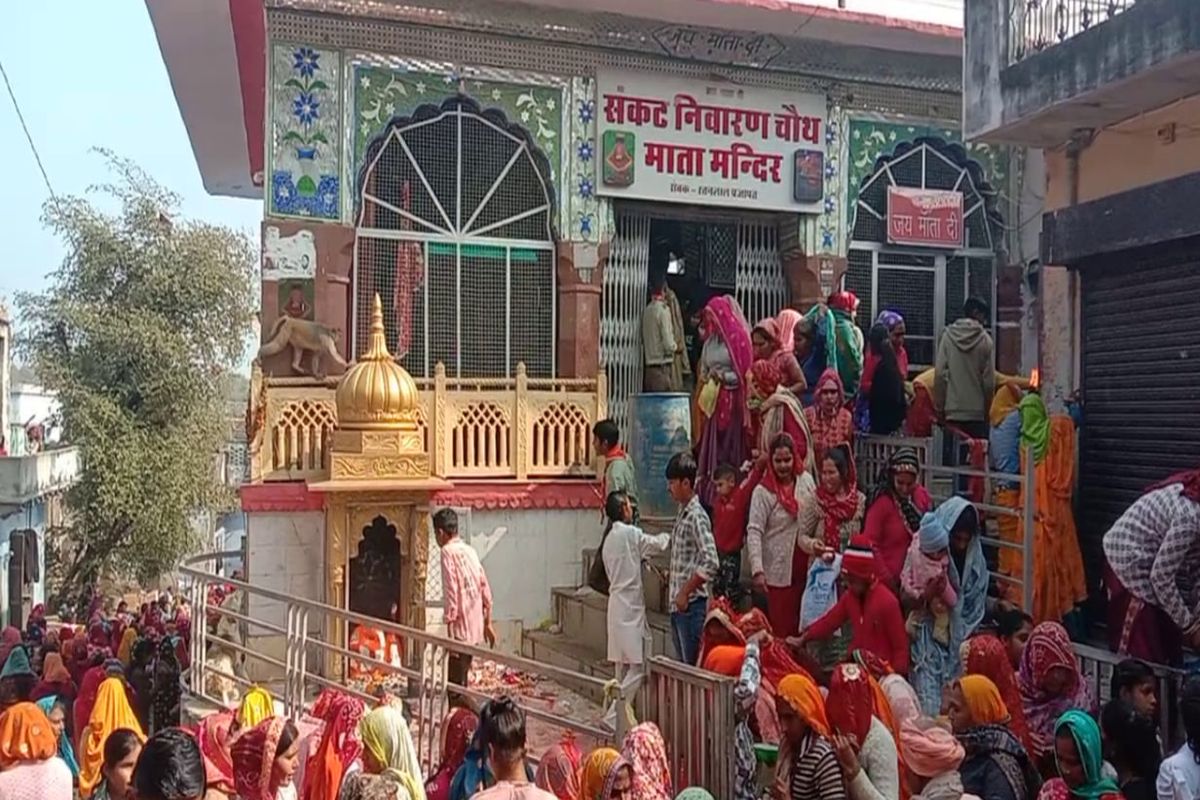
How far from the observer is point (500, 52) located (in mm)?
10188

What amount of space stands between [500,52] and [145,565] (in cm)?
1114

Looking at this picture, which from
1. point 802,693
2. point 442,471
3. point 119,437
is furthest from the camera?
point 119,437

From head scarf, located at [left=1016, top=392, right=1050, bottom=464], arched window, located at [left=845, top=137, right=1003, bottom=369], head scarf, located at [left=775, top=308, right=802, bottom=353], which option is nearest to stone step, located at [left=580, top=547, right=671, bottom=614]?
head scarf, located at [left=775, top=308, right=802, bottom=353]

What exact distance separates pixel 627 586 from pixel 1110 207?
338 cm

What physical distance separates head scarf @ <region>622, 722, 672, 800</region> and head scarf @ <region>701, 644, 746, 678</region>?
0.48m

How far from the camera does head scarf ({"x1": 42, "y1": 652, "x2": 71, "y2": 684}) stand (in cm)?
805

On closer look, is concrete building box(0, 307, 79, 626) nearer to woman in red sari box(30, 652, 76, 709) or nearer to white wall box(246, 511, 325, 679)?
woman in red sari box(30, 652, 76, 709)

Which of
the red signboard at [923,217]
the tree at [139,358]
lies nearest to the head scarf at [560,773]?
the red signboard at [923,217]

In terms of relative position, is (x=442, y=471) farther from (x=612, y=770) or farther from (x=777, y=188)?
(x=612, y=770)

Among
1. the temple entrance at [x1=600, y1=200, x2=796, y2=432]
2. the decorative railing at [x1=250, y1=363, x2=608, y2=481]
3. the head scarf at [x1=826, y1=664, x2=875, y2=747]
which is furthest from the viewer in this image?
the temple entrance at [x1=600, y1=200, x2=796, y2=432]

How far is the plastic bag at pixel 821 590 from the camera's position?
5781 millimetres

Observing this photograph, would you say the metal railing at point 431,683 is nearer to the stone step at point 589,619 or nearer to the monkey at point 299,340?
A: the stone step at point 589,619

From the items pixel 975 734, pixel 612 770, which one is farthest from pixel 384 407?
pixel 975 734

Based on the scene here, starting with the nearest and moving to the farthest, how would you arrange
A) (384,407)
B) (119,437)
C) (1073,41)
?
(1073,41), (384,407), (119,437)
